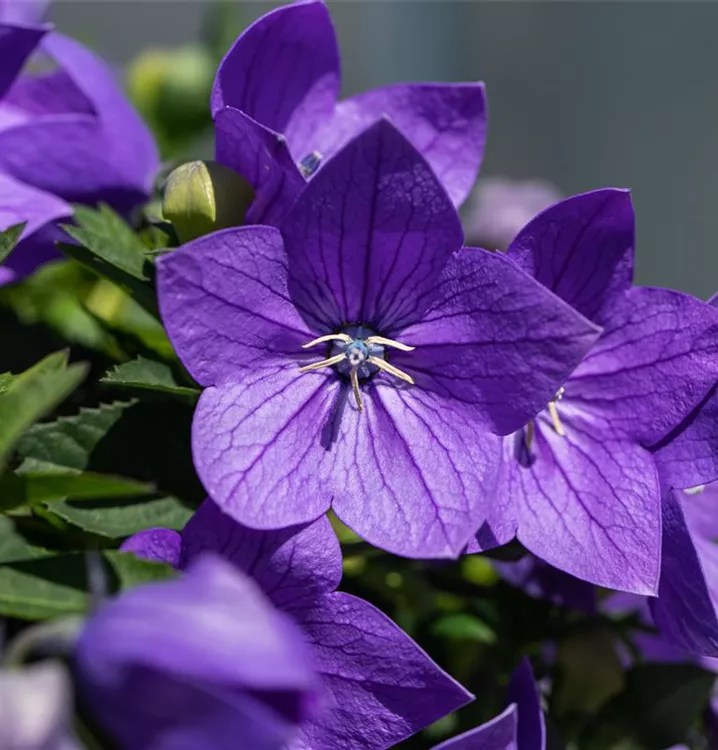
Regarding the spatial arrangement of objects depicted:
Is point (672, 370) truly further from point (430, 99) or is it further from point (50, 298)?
point (50, 298)

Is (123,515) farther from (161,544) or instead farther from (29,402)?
(29,402)

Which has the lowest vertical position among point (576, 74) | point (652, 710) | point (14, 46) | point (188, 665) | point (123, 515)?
point (652, 710)

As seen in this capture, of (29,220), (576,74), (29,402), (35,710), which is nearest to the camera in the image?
(35,710)

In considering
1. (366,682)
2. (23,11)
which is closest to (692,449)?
(366,682)

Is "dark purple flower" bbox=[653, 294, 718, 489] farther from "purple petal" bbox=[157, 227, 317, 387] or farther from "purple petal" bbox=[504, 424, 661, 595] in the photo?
"purple petal" bbox=[157, 227, 317, 387]

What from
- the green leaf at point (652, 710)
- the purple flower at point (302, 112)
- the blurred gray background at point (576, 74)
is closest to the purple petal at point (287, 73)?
the purple flower at point (302, 112)

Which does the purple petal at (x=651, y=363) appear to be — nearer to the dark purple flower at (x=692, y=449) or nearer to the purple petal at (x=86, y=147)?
the dark purple flower at (x=692, y=449)

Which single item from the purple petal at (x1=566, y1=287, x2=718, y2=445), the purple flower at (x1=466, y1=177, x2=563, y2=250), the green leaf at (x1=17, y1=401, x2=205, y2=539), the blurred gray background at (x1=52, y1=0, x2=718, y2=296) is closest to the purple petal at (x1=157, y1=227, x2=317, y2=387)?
the green leaf at (x1=17, y1=401, x2=205, y2=539)
